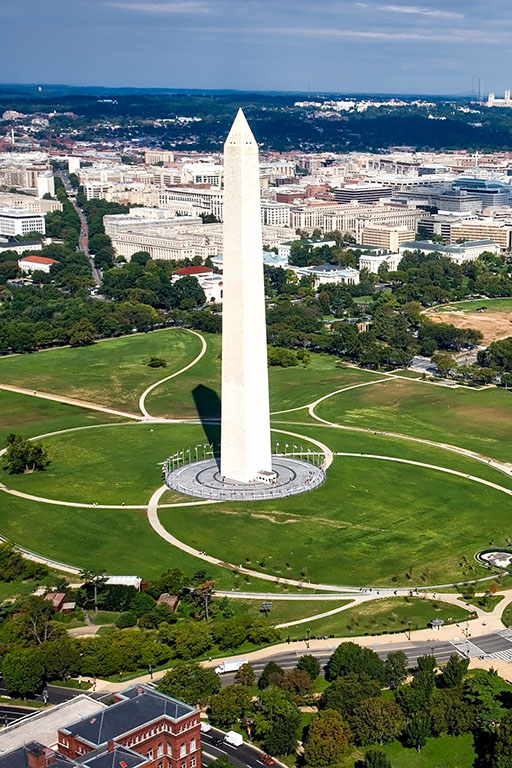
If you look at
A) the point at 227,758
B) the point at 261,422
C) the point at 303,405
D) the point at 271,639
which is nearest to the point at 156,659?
the point at 271,639

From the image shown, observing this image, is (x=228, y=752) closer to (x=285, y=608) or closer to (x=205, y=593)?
(x=205, y=593)

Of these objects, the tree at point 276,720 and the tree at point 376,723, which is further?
the tree at point 376,723

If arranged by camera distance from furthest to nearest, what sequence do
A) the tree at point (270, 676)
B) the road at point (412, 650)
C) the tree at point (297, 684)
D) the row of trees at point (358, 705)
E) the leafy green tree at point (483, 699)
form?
the road at point (412, 650) < the tree at point (270, 676) < the tree at point (297, 684) < the leafy green tree at point (483, 699) < the row of trees at point (358, 705)

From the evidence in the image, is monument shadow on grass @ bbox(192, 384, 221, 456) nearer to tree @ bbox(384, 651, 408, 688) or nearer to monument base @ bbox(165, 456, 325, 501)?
monument base @ bbox(165, 456, 325, 501)

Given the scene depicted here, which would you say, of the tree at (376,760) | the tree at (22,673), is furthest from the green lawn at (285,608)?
the tree at (376,760)

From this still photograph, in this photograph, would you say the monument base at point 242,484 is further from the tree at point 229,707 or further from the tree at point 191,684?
the tree at point 229,707

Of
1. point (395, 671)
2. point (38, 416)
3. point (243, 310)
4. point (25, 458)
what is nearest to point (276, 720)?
point (395, 671)

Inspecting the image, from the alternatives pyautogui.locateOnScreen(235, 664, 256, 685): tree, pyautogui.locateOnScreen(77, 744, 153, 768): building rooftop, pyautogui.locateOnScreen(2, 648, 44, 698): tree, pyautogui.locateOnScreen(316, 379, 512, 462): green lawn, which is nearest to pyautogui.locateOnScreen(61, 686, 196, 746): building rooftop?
pyautogui.locateOnScreen(77, 744, 153, 768): building rooftop

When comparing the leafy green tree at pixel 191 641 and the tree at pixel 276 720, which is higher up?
the tree at pixel 276 720
